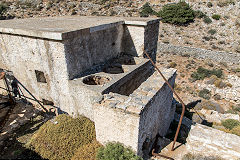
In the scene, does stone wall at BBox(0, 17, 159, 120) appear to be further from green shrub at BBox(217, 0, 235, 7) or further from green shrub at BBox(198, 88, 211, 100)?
green shrub at BBox(217, 0, 235, 7)

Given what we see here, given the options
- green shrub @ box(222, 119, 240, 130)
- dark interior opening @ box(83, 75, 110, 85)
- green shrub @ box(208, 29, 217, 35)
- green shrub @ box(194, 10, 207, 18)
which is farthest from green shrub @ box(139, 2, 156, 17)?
dark interior opening @ box(83, 75, 110, 85)

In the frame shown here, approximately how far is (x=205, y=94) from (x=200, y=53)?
9526mm

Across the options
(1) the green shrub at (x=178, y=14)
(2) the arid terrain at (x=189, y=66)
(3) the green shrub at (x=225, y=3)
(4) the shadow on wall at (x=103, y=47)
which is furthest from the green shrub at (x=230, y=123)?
(3) the green shrub at (x=225, y=3)

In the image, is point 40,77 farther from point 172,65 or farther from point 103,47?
point 172,65

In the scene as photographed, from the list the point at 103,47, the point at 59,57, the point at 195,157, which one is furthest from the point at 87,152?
the point at 103,47

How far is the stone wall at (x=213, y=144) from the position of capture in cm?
597

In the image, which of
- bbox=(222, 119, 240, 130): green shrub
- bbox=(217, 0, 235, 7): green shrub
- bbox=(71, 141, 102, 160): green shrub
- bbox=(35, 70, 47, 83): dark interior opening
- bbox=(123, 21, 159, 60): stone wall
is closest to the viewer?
bbox=(71, 141, 102, 160): green shrub

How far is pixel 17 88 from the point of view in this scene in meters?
8.74

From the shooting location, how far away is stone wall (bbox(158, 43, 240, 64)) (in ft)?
77.2

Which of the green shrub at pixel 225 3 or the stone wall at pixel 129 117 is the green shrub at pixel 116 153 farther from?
the green shrub at pixel 225 3

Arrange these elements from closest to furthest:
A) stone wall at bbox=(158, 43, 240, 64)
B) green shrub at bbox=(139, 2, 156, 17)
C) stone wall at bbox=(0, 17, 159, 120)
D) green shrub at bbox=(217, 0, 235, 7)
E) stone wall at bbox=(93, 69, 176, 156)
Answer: stone wall at bbox=(93, 69, 176, 156) → stone wall at bbox=(0, 17, 159, 120) → stone wall at bbox=(158, 43, 240, 64) → green shrub at bbox=(217, 0, 235, 7) → green shrub at bbox=(139, 2, 156, 17)

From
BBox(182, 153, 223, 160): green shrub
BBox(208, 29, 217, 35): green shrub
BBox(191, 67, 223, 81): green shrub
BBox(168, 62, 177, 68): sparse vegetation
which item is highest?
BBox(208, 29, 217, 35): green shrub

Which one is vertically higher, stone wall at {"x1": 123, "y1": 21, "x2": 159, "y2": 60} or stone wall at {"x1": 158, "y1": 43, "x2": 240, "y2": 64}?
stone wall at {"x1": 123, "y1": 21, "x2": 159, "y2": 60}

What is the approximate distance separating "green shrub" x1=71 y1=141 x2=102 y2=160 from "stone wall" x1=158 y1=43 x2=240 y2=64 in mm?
22872
